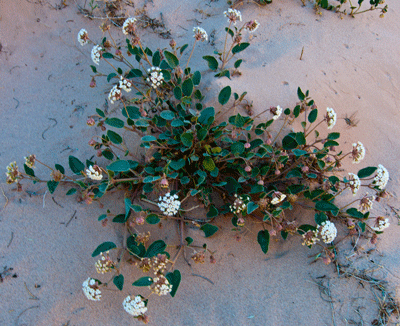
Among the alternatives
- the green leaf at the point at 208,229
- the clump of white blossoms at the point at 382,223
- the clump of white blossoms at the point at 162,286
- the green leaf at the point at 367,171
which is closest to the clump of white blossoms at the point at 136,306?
the clump of white blossoms at the point at 162,286

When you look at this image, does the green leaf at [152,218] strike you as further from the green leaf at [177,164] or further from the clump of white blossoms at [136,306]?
the clump of white blossoms at [136,306]

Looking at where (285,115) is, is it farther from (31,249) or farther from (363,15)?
(31,249)

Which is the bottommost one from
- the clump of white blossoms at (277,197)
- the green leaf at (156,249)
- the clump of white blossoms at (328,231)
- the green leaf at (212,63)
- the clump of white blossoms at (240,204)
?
the green leaf at (156,249)

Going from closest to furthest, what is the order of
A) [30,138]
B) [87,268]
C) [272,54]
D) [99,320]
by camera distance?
[99,320], [87,268], [30,138], [272,54]

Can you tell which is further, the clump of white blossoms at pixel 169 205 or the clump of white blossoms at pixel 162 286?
the clump of white blossoms at pixel 169 205

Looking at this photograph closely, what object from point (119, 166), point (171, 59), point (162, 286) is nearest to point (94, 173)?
point (119, 166)

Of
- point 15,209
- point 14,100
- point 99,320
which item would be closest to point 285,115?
point 99,320

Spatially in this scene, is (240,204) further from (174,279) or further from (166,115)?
(166,115)
